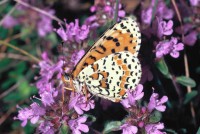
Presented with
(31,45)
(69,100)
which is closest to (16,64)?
(31,45)

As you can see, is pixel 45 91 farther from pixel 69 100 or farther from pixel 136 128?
pixel 136 128

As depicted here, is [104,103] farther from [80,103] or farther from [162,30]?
[162,30]

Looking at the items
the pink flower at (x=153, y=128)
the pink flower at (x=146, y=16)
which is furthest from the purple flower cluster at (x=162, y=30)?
the pink flower at (x=153, y=128)

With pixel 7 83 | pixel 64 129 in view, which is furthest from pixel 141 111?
pixel 7 83

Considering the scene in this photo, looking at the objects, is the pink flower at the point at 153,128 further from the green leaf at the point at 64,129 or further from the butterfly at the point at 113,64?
the green leaf at the point at 64,129

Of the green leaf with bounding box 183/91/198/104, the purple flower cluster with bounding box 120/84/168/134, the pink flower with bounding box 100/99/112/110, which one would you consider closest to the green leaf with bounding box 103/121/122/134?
the purple flower cluster with bounding box 120/84/168/134

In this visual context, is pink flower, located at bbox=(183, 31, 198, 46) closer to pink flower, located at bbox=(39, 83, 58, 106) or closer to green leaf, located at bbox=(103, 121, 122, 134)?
green leaf, located at bbox=(103, 121, 122, 134)
